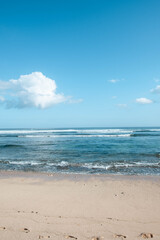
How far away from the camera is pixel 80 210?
15.1ft

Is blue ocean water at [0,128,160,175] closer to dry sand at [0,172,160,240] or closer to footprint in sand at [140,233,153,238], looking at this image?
dry sand at [0,172,160,240]

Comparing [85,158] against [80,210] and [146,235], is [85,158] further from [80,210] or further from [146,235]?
[146,235]

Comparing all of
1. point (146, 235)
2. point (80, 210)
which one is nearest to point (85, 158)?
point (80, 210)

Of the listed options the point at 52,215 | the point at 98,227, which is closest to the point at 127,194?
the point at 98,227

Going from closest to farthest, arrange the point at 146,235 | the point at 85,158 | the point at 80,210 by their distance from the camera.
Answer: the point at 146,235, the point at 80,210, the point at 85,158

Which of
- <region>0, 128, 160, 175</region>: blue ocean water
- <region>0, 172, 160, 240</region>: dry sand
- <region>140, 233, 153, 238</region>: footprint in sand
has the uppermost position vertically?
<region>140, 233, 153, 238</region>: footprint in sand

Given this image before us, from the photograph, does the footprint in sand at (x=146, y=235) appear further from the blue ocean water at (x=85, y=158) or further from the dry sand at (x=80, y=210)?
the blue ocean water at (x=85, y=158)

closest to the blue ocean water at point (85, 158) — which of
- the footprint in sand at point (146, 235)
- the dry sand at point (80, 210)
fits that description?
the dry sand at point (80, 210)

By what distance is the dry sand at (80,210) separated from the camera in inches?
140

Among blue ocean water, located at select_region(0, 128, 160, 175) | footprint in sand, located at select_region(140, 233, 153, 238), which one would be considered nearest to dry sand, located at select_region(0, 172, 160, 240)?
footprint in sand, located at select_region(140, 233, 153, 238)

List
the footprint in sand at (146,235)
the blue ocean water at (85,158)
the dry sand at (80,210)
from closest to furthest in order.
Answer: the footprint in sand at (146,235)
the dry sand at (80,210)
the blue ocean water at (85,158)

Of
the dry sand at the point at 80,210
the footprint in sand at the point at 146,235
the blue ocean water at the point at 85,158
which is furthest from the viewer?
the blue ocean water at the point at 85,158

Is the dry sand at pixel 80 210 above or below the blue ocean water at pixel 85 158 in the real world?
above

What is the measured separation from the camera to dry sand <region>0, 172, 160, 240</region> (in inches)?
140
